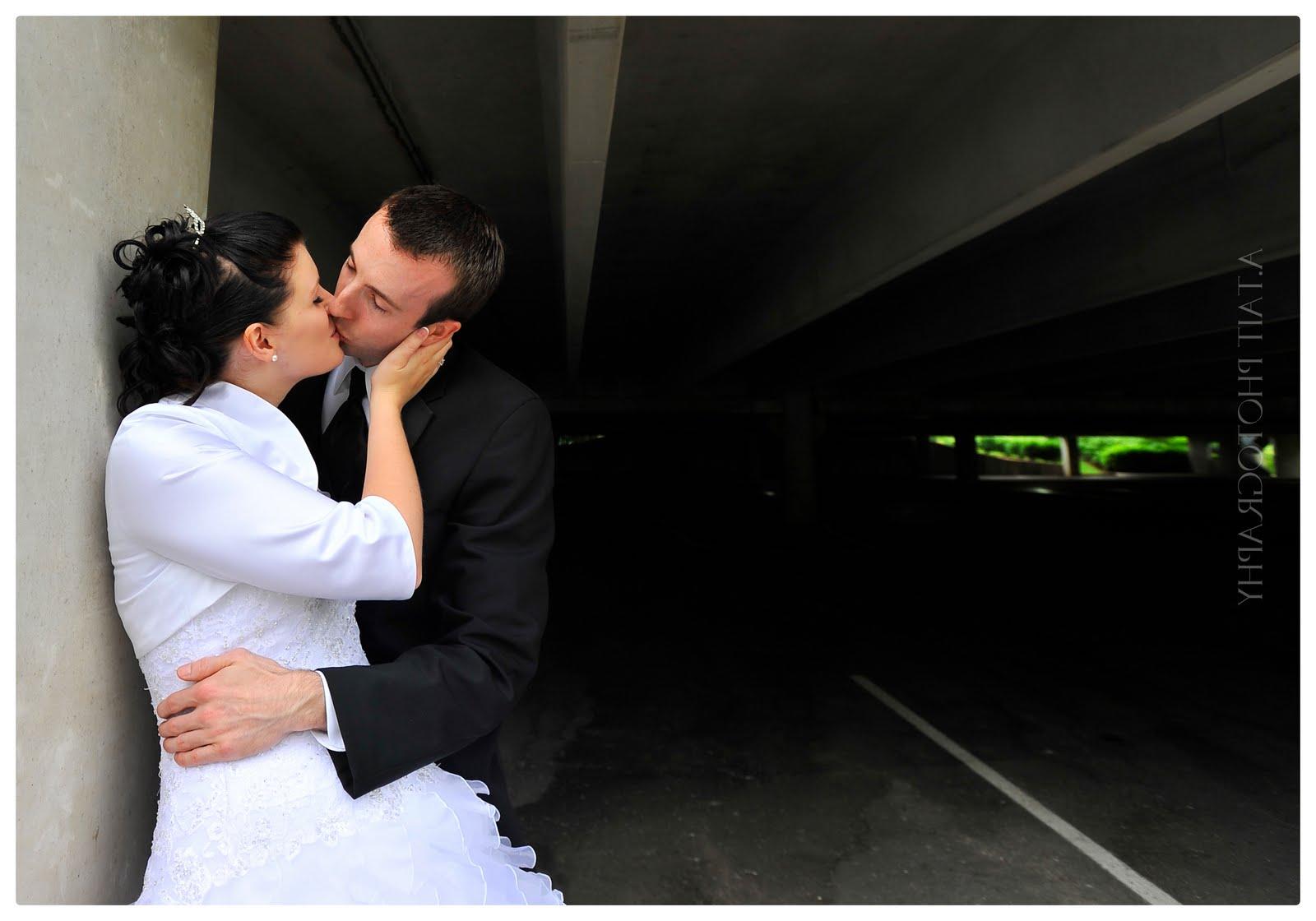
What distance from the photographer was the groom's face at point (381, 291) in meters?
2.09

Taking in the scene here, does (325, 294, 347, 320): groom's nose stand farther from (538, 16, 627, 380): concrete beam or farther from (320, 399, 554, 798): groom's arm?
(538, 16, 627, 380): concrete beam

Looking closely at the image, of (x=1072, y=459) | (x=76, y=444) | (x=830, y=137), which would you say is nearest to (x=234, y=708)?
(x=76, y=444)

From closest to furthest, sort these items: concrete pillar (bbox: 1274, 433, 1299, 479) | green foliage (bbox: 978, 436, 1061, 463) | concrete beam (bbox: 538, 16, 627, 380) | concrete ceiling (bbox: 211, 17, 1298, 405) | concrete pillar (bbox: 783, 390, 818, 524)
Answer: concrete beam (bbox: 538, 16, 627, 380) < concrete ceiling (bbox: 211, 17, 1298, 405) < concrete pillar (bbox: 783, 390, 818, 524) < concrete pillar (bbox: 1274, 433, 1299, 479) < green foliage (bbox: 978, 436, 1061, 463)

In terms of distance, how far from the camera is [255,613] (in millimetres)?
1780

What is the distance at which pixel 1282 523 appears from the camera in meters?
21.0

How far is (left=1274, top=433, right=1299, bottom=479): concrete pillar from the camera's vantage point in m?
41.8

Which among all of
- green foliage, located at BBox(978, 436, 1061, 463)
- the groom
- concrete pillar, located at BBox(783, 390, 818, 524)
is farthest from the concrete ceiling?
green foliage, located at BBox(978, 436, 1061, 463)

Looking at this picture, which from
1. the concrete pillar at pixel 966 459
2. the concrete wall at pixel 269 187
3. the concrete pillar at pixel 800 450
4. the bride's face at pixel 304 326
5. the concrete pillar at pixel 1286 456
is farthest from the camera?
the concrete pillar at pixel 1286 456

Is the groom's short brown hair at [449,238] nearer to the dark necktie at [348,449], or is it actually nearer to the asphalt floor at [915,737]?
the dark necktie at [348,449]

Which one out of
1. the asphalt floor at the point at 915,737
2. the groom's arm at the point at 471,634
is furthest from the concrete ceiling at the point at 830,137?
the asphalt floor at the point at 915,737

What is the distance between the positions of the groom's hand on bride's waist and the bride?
54 millimetres

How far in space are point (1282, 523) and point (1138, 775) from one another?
19337mm

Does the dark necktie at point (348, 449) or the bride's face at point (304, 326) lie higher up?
the bride's face at point (304, 326)

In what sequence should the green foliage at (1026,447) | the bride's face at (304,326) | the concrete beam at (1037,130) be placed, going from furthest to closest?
the green foliage at (1026,447) < the concrete beam at (1037,130) < the bride's face at (304,326)
